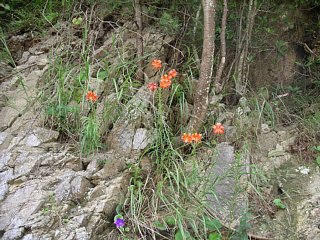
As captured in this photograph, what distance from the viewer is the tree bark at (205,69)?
2.86 metres

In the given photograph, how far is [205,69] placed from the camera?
9.55 feet

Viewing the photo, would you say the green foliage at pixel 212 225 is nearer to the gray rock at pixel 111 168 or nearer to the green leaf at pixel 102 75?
the gray rock at pixel 111 168

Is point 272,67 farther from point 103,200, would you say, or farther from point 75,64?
point 103,200

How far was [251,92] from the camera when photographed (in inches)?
138

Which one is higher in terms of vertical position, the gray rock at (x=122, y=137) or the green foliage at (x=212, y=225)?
the gray rock at (x=122, y=137)

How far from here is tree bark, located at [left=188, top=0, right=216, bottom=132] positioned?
286 cm

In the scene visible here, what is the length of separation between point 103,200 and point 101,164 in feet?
1.03

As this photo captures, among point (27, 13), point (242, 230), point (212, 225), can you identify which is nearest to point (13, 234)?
point (212, 225)

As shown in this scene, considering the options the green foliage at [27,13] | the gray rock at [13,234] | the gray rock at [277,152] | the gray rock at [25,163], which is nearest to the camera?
the gray rock at [13,234]

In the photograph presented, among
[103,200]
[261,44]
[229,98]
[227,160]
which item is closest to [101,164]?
[103,200]

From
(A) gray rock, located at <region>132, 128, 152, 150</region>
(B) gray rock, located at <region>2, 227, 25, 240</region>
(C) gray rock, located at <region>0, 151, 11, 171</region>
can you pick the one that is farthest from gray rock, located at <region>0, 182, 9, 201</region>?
(A) gray rock, located at <region>132, 128, 152, 150</region>

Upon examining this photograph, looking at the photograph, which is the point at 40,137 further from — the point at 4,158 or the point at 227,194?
the point at 227,194

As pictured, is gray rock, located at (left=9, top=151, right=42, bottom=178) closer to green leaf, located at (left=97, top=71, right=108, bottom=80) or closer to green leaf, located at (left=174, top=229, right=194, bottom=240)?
green leaf, located at (left=97, top=71, right=108, bottom=80)

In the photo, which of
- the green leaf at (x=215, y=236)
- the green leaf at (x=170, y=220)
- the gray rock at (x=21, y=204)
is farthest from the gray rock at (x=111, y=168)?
the green leaf at (x=215, y=236)
